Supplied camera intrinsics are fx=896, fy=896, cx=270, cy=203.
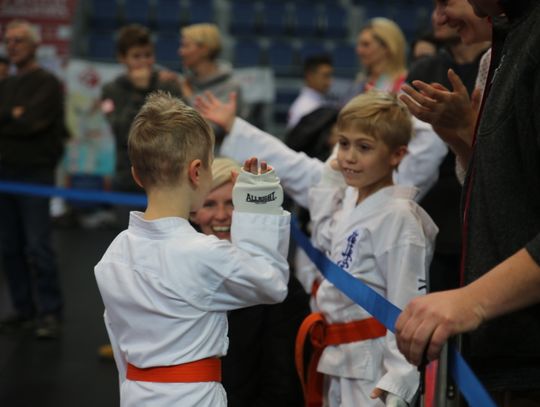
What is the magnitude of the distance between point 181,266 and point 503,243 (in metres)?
0.73

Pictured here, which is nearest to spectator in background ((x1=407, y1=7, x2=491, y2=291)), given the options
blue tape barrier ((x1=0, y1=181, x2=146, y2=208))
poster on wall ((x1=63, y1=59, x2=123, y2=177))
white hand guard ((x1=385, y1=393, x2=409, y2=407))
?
white hand guard ((x1=385, y1=393, x2=409, y2=407))

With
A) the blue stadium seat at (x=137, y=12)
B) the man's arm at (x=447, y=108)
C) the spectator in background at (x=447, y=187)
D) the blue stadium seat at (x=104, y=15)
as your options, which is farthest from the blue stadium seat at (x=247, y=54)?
the man's arm at (x=447, y=108)

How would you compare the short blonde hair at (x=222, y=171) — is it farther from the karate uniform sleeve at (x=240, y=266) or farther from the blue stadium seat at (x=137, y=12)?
the blue stadium seat at (x=137, y=12)

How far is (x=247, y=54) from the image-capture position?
12180 mm

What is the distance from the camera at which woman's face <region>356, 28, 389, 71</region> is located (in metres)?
5.30

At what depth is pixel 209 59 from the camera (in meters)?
6.08

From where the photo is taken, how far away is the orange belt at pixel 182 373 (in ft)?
6.87

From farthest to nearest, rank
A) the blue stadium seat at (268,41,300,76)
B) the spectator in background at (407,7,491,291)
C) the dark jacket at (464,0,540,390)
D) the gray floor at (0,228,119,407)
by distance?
the blue stadium seat at (268,41,300,76)
the gray floor at (0,228,119,407)
the spectator in background at (407,7,491,291)
the dark jacket at (464,0,540,390)

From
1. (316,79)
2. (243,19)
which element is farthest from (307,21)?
(316,79)

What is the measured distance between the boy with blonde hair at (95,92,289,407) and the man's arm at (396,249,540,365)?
0.57 m

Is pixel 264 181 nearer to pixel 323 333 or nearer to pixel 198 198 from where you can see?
pixel 198 198

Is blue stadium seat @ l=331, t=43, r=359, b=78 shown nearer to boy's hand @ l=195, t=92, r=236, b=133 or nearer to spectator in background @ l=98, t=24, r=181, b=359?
spectator in background @ l=98, t=24, r=181, b=359

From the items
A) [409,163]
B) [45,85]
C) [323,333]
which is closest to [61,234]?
[45,85]

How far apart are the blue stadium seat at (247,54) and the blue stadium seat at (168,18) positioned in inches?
39.4
